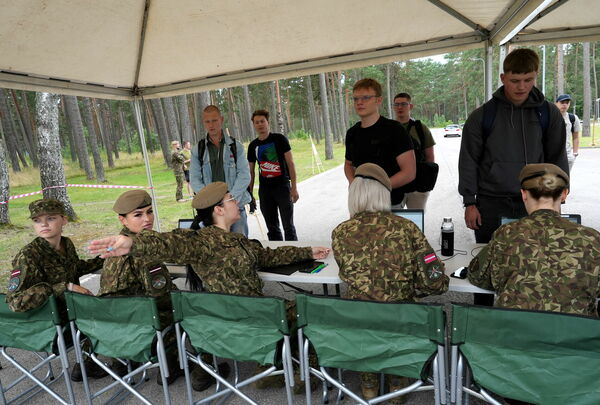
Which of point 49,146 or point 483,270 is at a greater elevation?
point 49,146

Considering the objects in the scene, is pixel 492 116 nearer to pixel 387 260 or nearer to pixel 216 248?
pixel 387 260

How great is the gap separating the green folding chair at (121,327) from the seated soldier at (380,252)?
1.05m

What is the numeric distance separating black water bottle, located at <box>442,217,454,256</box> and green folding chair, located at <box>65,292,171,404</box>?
1884mm

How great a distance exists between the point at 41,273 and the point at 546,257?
9.67 ft

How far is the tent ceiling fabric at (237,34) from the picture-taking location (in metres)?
3.00

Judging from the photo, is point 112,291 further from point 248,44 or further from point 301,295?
point 248,44

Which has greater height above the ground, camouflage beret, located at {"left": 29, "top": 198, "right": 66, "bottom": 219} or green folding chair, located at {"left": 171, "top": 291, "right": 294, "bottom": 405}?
camouflage beret, located at {"left": 29, "top": 198, "right": 66, "bottom": 219}

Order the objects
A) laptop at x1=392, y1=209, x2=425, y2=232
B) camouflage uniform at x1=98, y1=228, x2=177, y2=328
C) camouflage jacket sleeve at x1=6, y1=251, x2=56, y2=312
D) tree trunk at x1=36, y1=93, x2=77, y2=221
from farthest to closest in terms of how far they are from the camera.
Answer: tree trunk at x1=36, y1=93, x2=77, y2=221
laptop at x1=392, y1=209, x2=425, y2=232
camouflage uniform at x1=98, y1=228, x2=177, y2=328
camouflage jacket sleeve at x1=6, y1=251, x2=56, y2=312

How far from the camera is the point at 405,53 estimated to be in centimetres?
392

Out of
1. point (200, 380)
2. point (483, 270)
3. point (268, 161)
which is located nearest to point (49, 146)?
point (268, 161)

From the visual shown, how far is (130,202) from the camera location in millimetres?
2398

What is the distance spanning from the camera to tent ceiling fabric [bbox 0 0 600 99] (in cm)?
300

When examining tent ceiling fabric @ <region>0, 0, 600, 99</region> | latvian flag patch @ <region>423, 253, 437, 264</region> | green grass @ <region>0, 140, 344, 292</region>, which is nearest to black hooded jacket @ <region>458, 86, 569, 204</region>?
tent ceiling fabric @ <region>0, 0, 600, 99</region>

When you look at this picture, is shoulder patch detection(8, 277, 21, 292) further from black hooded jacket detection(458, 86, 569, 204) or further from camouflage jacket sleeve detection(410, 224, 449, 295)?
black hooded jacket detection(458, 86, 569, 204)
